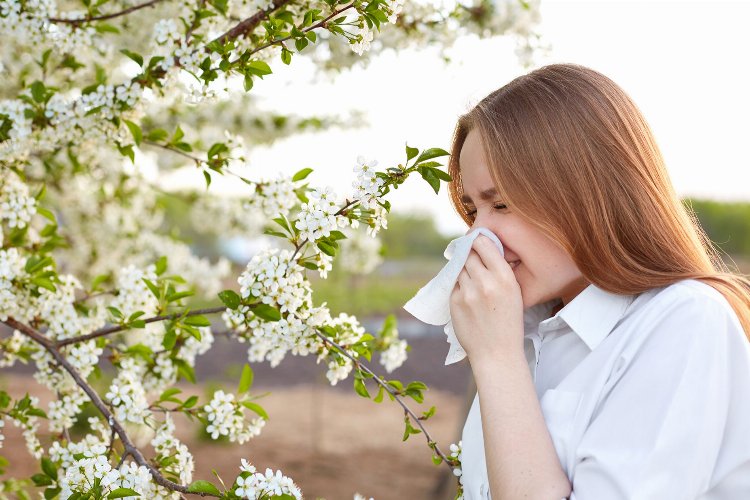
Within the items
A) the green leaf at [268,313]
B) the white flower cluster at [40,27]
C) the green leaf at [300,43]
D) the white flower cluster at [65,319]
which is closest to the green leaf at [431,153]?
the green leaf at [300,43]

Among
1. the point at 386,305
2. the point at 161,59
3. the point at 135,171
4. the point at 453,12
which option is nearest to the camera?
the point at 161,59

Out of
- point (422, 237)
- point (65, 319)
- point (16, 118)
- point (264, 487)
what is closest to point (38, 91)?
point (16, 118)

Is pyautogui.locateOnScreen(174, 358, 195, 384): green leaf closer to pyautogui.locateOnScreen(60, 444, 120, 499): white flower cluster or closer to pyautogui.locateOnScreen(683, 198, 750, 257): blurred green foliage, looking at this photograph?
pyautogui.locateOnScreen(60, 444, 120, 499): white flower cluster

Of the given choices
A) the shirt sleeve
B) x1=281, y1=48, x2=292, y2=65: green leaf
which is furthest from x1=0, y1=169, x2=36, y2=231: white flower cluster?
the shirt sleeve

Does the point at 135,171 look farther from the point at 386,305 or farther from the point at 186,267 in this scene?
the point at 386,305

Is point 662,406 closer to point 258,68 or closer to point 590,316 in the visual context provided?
point 590,316

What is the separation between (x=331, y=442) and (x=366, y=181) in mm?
5333

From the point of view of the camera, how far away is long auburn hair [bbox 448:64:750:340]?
1.44m

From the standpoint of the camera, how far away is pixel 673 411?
47.3 inches

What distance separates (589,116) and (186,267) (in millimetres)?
3125

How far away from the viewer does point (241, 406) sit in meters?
1.93

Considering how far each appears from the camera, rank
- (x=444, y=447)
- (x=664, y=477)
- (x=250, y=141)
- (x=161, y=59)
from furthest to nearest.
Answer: (x=444, y=447), (x=250, y=141), (x=161, y=59), (x=664, y=477)

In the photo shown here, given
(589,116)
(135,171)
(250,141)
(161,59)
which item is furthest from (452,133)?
(250,141)

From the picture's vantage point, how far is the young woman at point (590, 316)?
1219 mm
